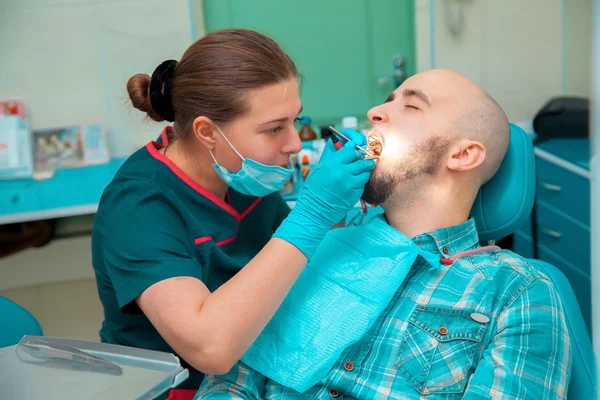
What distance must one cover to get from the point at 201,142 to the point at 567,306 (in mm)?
886

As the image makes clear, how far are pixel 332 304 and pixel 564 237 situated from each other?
1.74 metres

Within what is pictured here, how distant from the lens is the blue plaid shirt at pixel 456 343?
1183mm

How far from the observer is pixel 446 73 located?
1534mm

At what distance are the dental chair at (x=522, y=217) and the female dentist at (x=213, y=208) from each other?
34 centimetres

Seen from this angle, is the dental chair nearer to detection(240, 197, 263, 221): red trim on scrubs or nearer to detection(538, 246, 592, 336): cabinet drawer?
detection(240, 197, 263, 221): red trim on scrubs

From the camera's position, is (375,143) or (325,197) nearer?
(325,197)

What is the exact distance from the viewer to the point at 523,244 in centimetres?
318

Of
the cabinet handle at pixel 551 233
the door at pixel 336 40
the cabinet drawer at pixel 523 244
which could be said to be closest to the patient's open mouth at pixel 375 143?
the cabinet handle at pixel 551 233

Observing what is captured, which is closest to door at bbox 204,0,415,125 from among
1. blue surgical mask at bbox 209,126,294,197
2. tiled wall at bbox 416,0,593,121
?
tiled wall at bbox 416,0,593,121

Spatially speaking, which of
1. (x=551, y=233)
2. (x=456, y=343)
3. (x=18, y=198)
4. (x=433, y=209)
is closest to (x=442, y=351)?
(x=456, y=343)

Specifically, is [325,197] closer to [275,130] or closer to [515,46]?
[275,130]

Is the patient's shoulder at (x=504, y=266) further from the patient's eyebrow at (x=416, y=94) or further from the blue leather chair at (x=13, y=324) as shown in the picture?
the blue leather chair at (x=13, y=324)

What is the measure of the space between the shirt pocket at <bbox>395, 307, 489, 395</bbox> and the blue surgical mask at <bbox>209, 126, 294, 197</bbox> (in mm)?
507

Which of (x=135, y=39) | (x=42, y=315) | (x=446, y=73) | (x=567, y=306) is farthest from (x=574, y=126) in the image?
(x=42, y=315)
